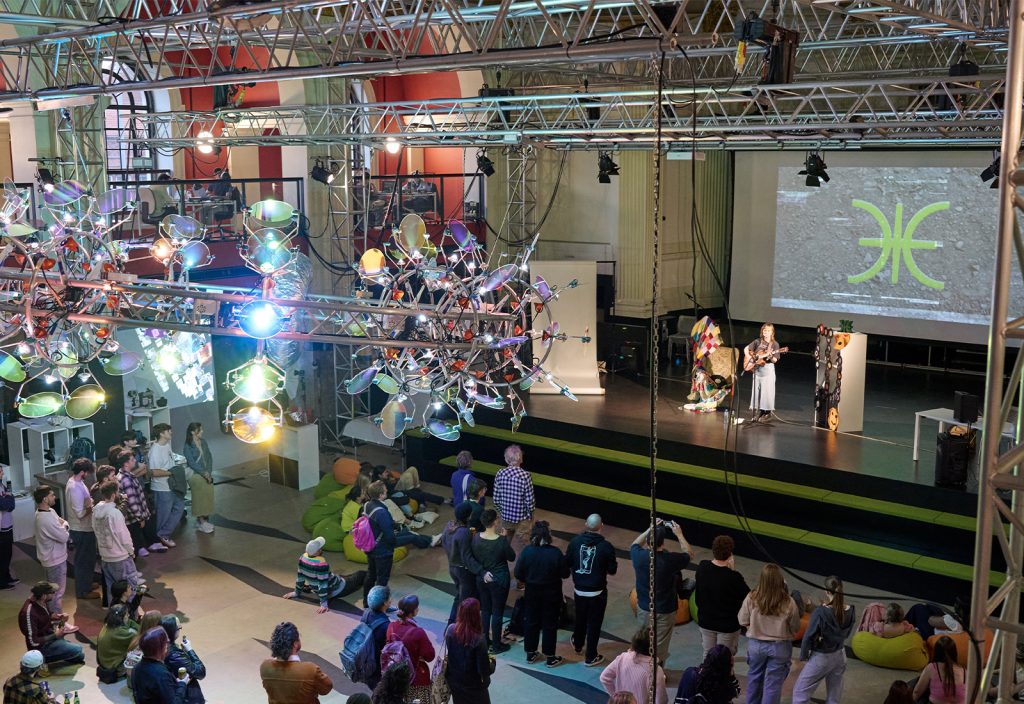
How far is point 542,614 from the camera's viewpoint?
7.93m

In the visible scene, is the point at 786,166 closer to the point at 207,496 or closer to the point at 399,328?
the point at 207,496

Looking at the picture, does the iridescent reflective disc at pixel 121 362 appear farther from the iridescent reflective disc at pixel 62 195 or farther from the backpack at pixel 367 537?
the backpack at pixel 367 537

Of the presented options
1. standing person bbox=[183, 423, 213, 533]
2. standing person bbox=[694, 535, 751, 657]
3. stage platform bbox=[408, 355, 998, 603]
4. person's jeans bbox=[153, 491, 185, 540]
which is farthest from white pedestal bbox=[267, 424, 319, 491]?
standing person bbox=[694, 535, 751, 657]

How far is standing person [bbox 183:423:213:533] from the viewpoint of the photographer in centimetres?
1070

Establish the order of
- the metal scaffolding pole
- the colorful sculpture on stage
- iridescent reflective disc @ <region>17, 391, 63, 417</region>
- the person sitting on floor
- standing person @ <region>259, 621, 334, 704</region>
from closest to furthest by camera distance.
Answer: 1. the metal scaffolding pole
2. standing person @ <region>259, 621, 334, 704</region>
3. iridescent reflective disc @ <region>17, 391, 63, 417</region>
4. the person sitting on floor
5. the colorful sculpture on stage

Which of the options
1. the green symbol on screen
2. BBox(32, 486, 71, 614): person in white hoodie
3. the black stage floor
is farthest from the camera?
the green symbol on screen

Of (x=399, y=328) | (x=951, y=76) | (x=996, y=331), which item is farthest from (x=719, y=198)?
(x=996, y=331)

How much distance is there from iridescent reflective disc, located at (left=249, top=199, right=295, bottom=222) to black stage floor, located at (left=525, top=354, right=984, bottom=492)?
4.90 m

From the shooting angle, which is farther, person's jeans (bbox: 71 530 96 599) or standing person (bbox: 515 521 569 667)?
Result: person's jeans (bbox: 71 530 96 599)

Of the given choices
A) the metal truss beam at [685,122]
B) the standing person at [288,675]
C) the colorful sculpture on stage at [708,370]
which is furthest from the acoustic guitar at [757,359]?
the standing person at [288,675]

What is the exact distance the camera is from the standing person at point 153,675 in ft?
19.7

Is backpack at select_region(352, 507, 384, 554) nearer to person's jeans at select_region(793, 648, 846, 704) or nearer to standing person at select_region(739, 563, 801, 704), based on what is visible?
standing person at select_region(739, 563, 801, 704)

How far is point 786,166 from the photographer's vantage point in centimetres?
1631

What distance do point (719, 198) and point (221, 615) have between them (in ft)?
37.9
